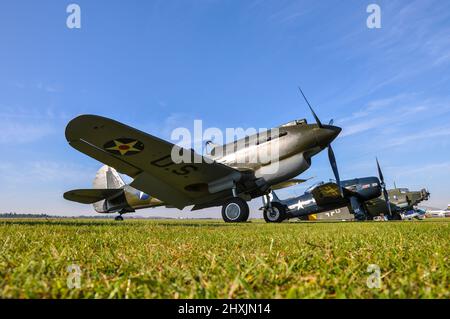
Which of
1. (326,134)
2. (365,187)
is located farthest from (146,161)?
(365,187)

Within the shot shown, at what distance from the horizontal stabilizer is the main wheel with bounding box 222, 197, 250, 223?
781cm

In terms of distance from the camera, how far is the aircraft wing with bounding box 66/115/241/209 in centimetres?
799

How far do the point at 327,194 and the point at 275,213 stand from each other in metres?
7.83

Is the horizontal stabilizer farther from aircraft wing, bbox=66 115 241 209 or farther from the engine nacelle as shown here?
the engine nacelle

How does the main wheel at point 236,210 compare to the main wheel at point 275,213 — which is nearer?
the main wheel at point 236,210

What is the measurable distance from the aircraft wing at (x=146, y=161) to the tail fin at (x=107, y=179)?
34.5ft

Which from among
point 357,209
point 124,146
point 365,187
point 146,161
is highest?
point 124,146

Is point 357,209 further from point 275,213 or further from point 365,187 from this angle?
point 275,213

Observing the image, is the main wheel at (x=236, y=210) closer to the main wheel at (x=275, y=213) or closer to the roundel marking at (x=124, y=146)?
the main wheel at (x=275, y=213)

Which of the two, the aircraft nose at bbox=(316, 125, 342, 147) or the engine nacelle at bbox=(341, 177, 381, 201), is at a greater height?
the aircraft nose at bbox=(316, 125, 342, 147)

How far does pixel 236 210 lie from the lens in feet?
32.8

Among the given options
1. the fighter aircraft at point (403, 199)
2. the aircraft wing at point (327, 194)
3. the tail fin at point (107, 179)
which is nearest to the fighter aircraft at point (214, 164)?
the aircraft wing at point (327, 194)

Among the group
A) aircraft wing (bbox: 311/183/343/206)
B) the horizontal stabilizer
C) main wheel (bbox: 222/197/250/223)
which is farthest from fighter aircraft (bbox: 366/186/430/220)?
the horizontal stabilizer

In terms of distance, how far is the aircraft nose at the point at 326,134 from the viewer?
1052 cm
